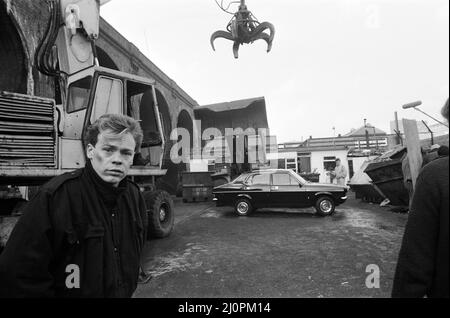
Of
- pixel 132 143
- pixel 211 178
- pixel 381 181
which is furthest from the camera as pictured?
pixel 211 178

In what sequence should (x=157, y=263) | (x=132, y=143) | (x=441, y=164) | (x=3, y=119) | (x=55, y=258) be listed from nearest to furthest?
(x=441, y=164) → (x=55, y=258) → (x=132, y=143) → (x=3, y=119) → (x=157, y=263)

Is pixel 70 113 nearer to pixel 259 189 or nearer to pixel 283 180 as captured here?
pixel 259 189

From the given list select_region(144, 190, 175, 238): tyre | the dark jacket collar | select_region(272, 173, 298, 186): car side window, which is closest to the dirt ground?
select_region(144, 190, 175, 238): tyre

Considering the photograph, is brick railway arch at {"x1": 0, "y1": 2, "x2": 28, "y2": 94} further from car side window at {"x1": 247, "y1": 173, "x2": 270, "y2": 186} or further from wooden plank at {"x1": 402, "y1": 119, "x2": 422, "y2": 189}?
wooden plank at {"x1": 402, "y1": 119, "x2": 422, "y2": 189}

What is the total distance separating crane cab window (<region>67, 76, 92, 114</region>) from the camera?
4824mm

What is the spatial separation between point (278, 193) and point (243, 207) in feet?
3.79

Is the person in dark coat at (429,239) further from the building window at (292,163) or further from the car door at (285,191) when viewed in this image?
the building window at (292,163)

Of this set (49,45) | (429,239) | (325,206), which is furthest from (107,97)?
(325,206)

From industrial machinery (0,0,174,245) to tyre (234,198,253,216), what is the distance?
3172 mm

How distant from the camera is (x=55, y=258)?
1548mm

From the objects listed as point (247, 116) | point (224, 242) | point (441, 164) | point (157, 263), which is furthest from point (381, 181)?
point (441, 164)

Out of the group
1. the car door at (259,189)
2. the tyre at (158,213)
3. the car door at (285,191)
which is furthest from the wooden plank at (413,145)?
the tyre at (158,213)

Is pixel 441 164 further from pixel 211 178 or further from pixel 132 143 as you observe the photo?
pixel 211 178
